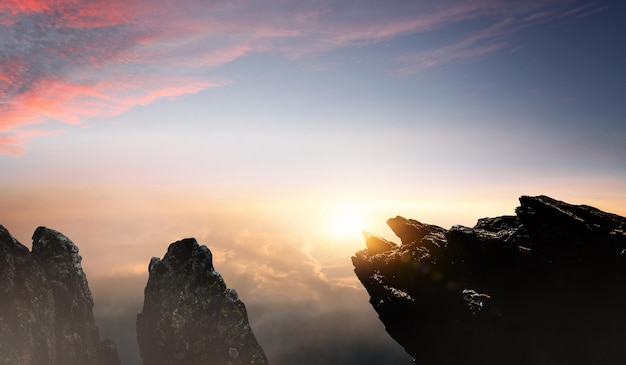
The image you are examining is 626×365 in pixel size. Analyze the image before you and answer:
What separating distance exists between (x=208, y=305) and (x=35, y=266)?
132 ft

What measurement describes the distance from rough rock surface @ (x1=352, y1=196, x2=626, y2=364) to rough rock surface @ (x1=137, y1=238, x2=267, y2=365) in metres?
66.0

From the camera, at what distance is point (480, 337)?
33.2 metres

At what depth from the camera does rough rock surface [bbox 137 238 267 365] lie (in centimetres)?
9175

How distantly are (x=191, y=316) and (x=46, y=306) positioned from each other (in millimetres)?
32257

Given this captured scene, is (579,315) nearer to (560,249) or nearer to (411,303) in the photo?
(560,249)

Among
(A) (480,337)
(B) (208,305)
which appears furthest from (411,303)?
(B) (208,305)

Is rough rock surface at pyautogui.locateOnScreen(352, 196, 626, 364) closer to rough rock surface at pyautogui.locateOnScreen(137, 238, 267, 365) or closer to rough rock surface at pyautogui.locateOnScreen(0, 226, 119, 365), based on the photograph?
rough rock surface at pyautogui.locateOnScreen(137, 238, 267, 365)

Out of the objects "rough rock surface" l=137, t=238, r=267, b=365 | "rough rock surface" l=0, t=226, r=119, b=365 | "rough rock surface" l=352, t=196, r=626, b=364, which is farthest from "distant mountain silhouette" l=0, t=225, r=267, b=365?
"rough rock surface" l=352, t=196, r=626, b=364

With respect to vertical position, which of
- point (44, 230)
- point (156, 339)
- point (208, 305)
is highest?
point (44, 230)

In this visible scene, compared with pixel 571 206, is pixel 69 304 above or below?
below

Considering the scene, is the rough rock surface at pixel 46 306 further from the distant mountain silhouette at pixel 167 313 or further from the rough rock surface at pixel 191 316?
the rough rock surface at pixel 191 316

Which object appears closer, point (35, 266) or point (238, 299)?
point (35, 266)

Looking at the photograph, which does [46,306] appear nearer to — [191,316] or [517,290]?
[191,316]

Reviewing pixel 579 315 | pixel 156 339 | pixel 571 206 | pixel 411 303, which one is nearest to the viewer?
pixel 579 315
